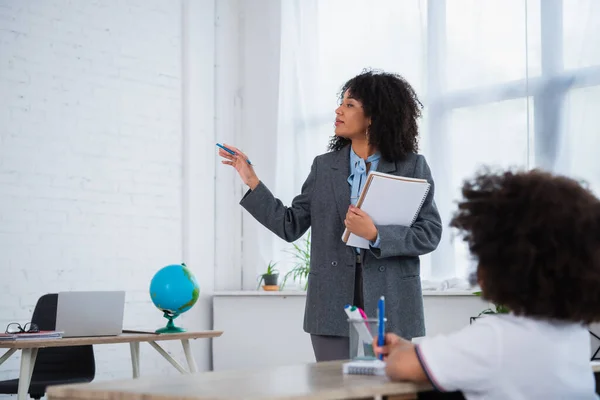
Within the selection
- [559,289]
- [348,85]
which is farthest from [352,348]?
[348,85]

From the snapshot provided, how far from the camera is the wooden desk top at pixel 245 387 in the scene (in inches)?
46.3

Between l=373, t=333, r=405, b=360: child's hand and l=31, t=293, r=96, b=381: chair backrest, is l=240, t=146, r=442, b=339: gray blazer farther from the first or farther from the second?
l=31, t=293, r=96, b=381: chair backrest

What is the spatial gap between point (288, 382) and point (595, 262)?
0.53 meters

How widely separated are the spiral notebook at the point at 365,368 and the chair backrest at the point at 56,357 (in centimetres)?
222

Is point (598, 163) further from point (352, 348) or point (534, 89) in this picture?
point (352, 348)

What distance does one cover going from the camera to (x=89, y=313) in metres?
2.92

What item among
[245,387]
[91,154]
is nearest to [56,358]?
[91,154]

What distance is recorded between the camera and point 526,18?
391 cm

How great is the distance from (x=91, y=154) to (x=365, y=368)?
137 inches

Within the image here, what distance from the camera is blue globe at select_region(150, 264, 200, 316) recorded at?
312 cm

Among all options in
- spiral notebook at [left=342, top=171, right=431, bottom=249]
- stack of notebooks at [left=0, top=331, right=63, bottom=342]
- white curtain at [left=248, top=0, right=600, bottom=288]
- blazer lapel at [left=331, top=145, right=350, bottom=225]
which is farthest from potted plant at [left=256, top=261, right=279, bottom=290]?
spiral notebook at [left=342, top=171, right=431, bottom=249]

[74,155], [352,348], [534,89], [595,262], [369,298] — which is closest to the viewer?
[595,262]

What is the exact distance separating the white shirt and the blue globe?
6.28 ft

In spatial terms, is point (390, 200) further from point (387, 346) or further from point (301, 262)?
point (301, 262)
